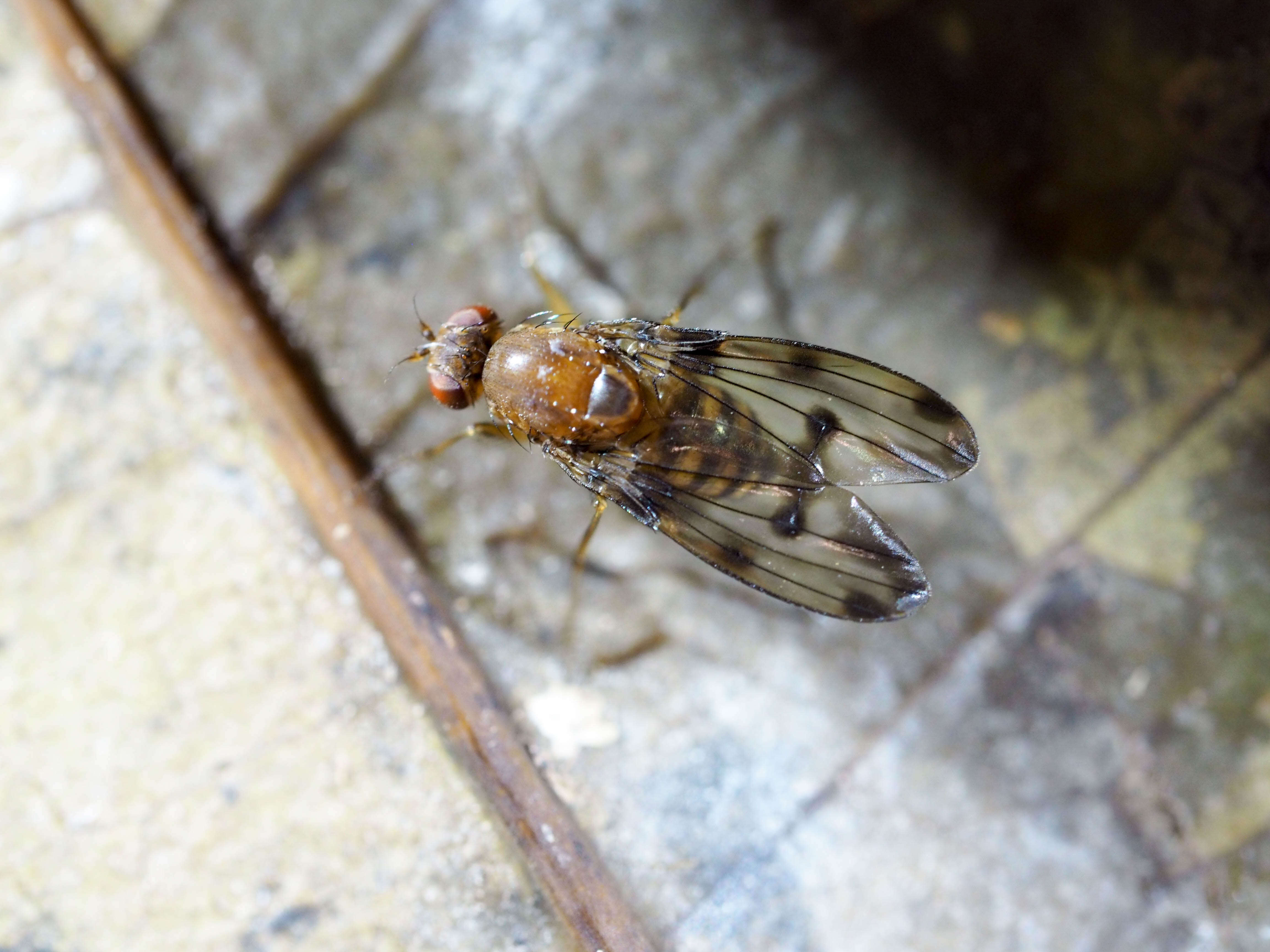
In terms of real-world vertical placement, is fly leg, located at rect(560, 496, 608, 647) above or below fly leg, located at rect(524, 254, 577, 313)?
below

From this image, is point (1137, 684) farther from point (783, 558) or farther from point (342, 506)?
point (342, 506)

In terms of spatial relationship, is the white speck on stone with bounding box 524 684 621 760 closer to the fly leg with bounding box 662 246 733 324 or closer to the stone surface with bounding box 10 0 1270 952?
the stone surface with bounding box 10 0 1270 952

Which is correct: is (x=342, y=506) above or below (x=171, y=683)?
above

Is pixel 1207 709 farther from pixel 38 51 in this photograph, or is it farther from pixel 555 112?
pixel 38 51

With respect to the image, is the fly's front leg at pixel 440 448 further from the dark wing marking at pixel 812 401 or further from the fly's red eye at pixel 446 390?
the dark wing marking at pixel 812 401

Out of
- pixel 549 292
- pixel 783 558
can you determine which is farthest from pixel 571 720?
pixel 549 292

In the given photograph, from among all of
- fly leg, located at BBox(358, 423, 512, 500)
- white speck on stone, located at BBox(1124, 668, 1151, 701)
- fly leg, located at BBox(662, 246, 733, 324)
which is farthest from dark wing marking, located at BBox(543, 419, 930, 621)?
white speck on stone, located at BBox(1124, 668, 1151, 701)
